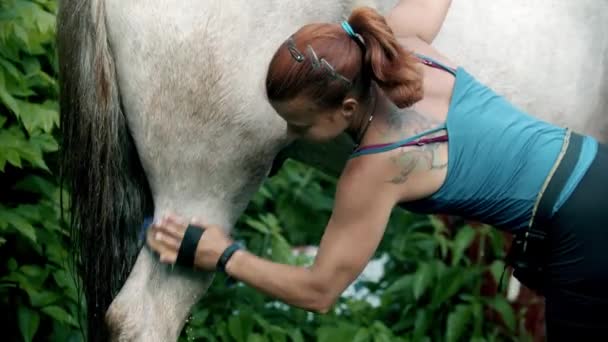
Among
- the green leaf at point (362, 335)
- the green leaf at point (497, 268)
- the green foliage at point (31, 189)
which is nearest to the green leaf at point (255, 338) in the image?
Result: the green leaf at point (362, 335)

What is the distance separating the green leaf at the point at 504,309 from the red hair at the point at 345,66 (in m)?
1.89

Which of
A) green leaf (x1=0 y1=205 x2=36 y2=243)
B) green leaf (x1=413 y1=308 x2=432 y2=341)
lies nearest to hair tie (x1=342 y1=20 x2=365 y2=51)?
green leaf (x1=0 y1=205 x2=36 y2=243)

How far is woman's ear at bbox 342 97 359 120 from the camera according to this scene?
2490 mm

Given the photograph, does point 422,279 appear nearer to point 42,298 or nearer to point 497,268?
point 497,268

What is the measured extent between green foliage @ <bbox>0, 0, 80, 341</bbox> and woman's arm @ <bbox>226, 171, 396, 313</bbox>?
3.09ft

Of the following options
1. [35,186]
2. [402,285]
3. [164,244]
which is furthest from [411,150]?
[402,285]

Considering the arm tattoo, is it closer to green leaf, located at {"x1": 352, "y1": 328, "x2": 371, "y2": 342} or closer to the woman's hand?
the woman's hand

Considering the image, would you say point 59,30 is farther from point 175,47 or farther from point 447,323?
point 447,323

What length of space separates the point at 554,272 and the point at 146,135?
3.28 feet

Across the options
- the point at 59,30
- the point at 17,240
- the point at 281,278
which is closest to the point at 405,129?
the point at 281,278

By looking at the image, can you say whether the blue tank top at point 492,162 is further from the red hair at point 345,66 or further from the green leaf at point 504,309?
the green leaf at point 504,309

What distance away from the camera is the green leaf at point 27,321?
3559mm

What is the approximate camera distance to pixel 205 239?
9.38ft

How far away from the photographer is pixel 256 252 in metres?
4.31
